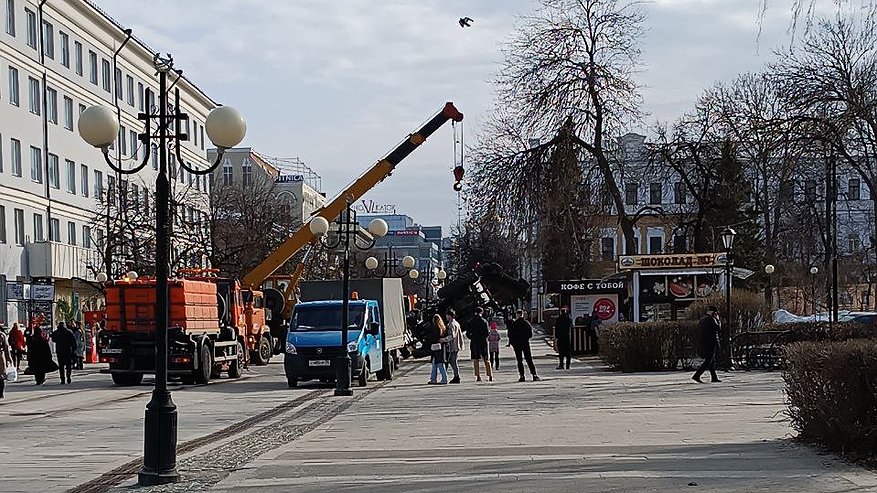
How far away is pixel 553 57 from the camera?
39.6 metres

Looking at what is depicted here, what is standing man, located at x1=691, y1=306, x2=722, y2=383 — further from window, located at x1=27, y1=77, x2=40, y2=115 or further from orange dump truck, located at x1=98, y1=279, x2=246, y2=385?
window, located at x1=27, y1=77, x2=40, y2=115


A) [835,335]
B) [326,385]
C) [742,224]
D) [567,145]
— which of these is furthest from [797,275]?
[326,385]

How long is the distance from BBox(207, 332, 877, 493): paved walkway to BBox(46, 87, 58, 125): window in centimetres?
3878

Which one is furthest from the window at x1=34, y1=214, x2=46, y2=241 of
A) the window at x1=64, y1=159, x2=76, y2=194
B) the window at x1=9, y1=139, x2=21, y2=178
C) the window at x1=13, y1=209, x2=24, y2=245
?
the window at x1=64, y1=159, x2=76, y2=194

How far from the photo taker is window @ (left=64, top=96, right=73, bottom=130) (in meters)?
58.8

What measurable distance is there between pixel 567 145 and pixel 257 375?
43.3 feet

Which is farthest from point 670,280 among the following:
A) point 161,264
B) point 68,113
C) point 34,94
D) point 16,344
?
point 68,113

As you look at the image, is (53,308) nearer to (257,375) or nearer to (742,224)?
(257,375)

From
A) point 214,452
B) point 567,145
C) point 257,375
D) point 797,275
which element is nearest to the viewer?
point 214,452

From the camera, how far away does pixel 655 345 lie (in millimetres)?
30078

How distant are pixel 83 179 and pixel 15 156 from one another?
945 cm

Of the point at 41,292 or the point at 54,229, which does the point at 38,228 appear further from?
the point at 41,292

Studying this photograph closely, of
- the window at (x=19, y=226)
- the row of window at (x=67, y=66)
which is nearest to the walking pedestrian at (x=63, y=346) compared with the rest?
the row of window at (x=67, y=66)

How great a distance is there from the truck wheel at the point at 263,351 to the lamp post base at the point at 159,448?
29.4 metres
